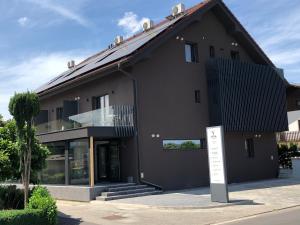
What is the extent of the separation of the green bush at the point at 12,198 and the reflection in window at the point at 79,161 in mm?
5654

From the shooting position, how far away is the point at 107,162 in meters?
22.2

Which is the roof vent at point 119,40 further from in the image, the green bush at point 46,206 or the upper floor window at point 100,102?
the green bush at point 46,206

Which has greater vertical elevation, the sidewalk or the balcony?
the balcony

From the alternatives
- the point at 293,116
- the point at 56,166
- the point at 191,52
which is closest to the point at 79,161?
the point at 56,166

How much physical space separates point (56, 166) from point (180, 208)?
8930 mm

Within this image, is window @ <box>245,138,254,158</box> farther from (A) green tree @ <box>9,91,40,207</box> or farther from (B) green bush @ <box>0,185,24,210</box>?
(A) green tree @ <box>9,91,40,207</box>

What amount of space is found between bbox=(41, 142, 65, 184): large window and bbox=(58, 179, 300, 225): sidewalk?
2202 mm

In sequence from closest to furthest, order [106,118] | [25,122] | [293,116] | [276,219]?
[276,219]
[25,122]
[106,118]
[293,116]

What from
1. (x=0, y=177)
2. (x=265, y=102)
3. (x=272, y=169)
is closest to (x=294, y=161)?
(x=272, y=169)

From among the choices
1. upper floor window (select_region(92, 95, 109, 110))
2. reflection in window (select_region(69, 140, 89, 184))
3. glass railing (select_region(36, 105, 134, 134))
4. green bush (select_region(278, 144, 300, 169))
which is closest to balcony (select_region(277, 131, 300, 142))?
green bush (select_region(278, 144, 300, 169))

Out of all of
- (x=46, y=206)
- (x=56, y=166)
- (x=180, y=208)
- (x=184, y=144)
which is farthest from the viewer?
(x=184, y=144)

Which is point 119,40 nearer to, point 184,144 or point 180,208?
point 184,144

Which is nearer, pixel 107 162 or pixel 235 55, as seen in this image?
pixel 107 162

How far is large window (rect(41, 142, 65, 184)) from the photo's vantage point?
69.3 feet
